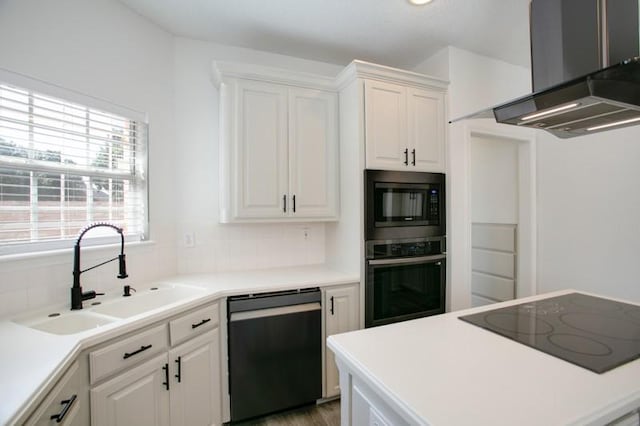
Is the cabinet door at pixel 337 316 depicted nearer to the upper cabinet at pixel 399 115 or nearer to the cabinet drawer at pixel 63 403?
the upper cabinet at pixel 399 115

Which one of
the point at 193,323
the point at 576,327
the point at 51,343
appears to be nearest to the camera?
the point at 51,343

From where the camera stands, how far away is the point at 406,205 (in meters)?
2.35

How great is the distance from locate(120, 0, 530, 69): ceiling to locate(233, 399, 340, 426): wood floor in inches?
108

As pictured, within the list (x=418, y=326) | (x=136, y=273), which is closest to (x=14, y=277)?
(x=136, y=273)

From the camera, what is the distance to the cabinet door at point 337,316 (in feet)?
6.98

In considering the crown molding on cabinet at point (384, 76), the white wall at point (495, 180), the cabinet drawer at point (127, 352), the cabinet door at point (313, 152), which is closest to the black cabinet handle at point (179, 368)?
the cabinet drawer at point (127, 352)

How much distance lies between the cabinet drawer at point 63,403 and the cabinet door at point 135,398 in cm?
9

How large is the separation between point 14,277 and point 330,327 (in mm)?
1752

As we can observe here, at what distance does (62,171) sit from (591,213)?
3.78m

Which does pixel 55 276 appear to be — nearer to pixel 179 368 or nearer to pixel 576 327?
pixel 179 368

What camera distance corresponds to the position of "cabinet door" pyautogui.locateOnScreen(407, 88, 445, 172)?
2.39 m

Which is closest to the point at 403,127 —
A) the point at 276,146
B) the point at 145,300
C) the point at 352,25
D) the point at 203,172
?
the point at 352,25

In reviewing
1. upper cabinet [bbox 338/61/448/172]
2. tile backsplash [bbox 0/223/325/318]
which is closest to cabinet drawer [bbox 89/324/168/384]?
tile backsplash [bbox 0/223/325/318]

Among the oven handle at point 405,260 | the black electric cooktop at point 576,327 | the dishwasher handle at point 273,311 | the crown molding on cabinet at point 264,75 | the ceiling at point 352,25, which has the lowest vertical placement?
the dishwasher handle at point 273,311
